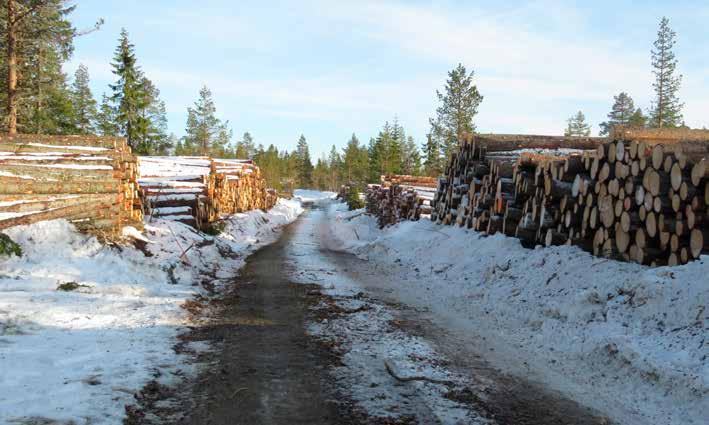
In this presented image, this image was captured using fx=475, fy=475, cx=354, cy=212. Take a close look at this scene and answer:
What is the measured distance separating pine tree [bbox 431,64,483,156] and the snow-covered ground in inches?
1515

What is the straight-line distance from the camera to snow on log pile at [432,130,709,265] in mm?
6918

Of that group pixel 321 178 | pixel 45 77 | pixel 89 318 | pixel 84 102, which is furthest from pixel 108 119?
pixel 321 178

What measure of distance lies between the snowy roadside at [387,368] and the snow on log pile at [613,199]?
4017 mm

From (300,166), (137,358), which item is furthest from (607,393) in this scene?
(300,166)

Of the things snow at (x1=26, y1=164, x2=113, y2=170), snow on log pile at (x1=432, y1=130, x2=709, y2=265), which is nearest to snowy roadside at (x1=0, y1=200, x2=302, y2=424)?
snow at (x1=26, y1=164, x2=113, y2=170)

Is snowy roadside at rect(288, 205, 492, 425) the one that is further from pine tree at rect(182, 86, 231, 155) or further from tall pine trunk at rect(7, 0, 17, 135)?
pine tree at rect(182, 86, 231, 155)

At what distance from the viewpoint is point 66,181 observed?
10.6 meters

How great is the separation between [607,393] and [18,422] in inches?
213

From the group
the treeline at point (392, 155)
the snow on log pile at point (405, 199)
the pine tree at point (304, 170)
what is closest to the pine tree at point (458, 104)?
the treeline at point (392, 155)

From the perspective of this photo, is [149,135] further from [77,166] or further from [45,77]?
[77,166]

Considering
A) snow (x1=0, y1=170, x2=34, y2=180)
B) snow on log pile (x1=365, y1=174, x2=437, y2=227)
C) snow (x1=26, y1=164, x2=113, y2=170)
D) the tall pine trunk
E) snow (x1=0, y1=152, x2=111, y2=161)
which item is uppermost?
the tall pine trunk

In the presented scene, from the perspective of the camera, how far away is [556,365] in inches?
227

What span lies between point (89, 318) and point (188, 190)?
12.7 metres

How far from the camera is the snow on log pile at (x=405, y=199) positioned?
2105 centimetres
